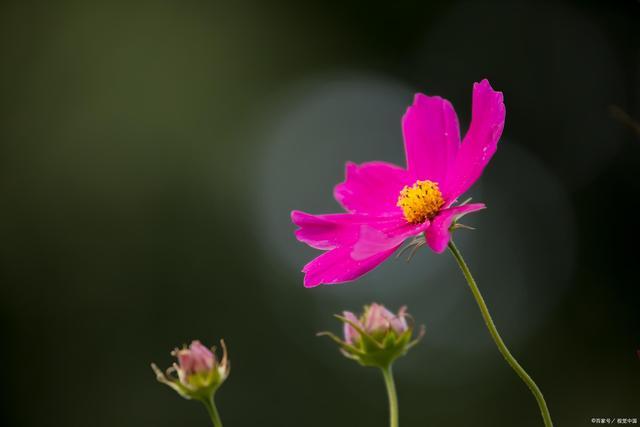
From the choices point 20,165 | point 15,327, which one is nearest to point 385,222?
point 15,327

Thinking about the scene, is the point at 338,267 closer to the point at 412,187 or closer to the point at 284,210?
the point at 412,187

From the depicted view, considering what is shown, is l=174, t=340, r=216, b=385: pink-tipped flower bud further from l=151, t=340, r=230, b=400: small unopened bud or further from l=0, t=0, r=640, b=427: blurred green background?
l=0, t=0, r=640, b=427: blurred green background

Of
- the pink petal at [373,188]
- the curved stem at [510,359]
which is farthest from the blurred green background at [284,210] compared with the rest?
the curved stem at [510,359]

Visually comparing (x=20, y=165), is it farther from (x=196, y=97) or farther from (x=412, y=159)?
(x=412, y=159)

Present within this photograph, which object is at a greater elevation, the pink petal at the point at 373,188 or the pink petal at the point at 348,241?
the pink petal at the point at 373,188

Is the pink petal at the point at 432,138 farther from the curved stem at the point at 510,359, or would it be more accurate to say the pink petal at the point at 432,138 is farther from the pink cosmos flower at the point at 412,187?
the curved stem at the point at 510,359

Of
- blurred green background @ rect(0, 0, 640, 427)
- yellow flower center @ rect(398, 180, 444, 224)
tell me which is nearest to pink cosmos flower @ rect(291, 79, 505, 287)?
yellow flower center @ rect(398, 180, 444, 224)
